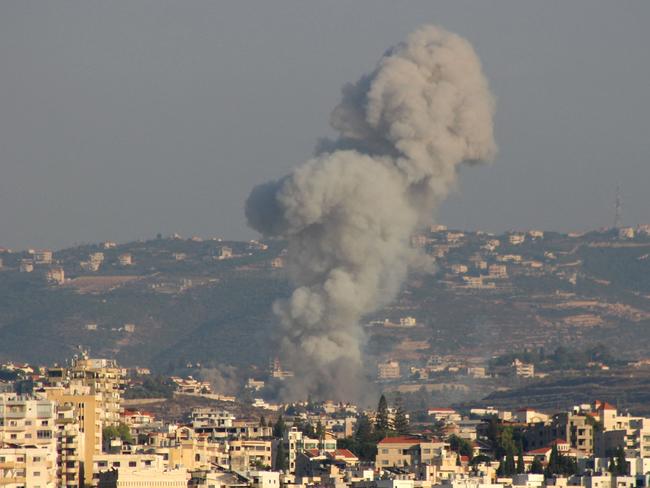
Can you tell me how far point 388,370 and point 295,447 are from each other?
3604 inches

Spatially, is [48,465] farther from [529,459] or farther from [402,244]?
[402,244]

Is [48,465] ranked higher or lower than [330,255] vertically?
lower

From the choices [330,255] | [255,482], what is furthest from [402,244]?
[255,482]

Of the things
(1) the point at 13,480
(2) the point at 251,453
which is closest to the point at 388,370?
(2) the point at 251,453

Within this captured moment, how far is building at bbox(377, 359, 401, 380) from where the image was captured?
170 m

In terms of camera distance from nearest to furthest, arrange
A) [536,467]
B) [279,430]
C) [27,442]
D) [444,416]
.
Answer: [27,442] < [536,467] < [279,430] < [444,416]

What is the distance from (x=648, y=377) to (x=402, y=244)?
151 ft

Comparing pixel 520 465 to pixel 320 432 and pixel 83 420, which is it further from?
pixel 320 432

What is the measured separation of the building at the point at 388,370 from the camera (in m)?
170

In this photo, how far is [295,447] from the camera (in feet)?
285

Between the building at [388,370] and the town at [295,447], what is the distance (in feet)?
181

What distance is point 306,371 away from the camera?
117438 millimetres

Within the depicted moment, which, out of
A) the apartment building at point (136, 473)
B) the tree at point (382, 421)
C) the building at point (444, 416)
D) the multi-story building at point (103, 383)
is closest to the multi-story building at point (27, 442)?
the apartment building at point (136, 473)

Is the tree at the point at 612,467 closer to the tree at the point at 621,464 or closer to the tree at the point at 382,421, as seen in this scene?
the tree at the point at 621,464
